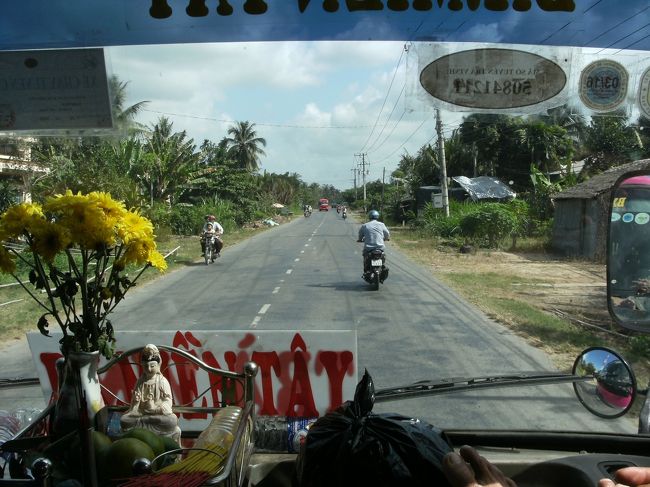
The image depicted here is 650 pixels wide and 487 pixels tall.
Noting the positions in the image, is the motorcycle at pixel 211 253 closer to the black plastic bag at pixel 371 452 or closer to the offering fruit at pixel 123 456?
the offering fruit at pixel 123 456

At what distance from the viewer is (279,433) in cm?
234

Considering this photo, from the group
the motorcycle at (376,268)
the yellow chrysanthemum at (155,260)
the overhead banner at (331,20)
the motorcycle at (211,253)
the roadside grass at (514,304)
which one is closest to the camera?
the overhead banner at (331,20)

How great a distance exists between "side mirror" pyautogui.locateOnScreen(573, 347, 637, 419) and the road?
20 cm

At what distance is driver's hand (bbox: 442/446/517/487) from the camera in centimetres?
117

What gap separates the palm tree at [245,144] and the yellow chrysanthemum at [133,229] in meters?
0.46

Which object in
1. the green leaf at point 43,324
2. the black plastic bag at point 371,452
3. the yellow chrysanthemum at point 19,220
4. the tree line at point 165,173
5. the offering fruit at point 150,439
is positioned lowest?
the offering fruit at point 150,439

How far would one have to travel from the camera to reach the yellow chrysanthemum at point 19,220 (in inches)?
70.3

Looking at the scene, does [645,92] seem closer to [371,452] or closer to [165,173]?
[371,452]

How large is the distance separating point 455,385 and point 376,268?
3019 millimetres

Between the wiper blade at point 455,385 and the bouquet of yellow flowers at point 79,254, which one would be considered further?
the wiper blade at point 455,385

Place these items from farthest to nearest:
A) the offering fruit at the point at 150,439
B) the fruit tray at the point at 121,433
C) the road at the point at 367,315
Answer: the road at the point at 367,315, the offering fruit at the point at 150,439, the fruit tray at the point at 121,433

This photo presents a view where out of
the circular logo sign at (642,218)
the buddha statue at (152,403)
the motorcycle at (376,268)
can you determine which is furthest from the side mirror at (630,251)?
the motorcycle at (376,268)

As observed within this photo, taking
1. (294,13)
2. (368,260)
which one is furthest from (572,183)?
(368,260)

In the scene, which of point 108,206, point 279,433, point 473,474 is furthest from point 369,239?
point 473,474
